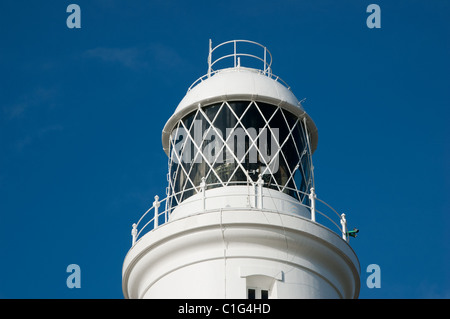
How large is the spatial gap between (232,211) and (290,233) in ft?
3.84

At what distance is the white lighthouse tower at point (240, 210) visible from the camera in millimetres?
22328

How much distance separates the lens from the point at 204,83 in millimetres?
25469

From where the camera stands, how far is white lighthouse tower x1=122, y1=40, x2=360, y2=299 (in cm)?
2233

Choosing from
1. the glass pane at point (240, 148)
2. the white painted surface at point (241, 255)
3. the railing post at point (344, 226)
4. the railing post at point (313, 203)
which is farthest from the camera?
the glass pane at point (240, 148)

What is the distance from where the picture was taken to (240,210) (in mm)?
22469

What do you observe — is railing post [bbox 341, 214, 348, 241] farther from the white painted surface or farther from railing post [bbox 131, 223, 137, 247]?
railing post [bbox 131, 223, 137, 247]

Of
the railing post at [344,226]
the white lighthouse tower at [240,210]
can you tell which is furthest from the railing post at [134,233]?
the railing post at [344,226]

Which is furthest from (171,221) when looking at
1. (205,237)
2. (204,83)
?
(204,83)

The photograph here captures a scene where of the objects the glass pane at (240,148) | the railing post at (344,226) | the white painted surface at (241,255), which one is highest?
the glass pane at (240,148)

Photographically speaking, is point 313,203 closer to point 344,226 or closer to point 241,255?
point 344,226

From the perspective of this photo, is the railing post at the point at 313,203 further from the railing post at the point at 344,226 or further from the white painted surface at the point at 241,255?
the railing post at the point at 344,226
